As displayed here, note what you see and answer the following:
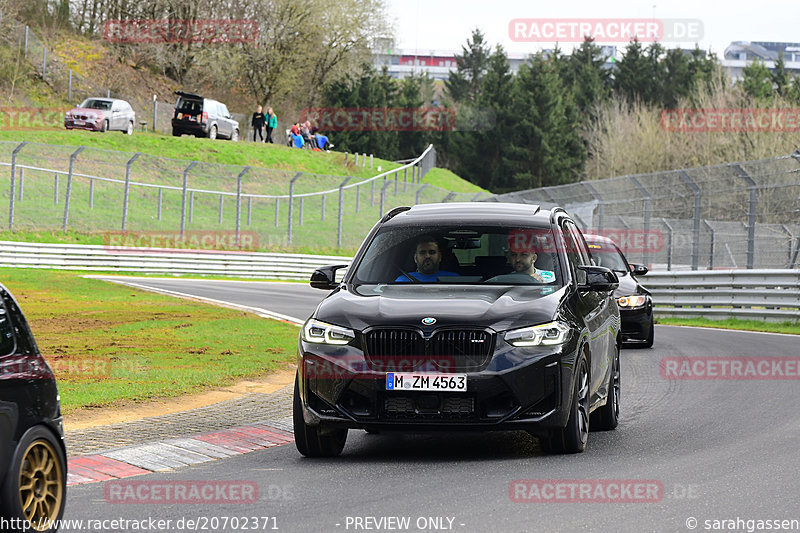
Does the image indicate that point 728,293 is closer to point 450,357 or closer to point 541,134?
point 450,357

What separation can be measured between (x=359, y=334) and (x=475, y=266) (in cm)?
156

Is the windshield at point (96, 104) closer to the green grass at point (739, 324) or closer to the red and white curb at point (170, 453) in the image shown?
the green grass at point (739, 324)

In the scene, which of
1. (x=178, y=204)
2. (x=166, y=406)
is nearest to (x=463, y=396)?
(x=166, y=406)

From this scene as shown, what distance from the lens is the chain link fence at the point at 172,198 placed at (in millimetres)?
36344

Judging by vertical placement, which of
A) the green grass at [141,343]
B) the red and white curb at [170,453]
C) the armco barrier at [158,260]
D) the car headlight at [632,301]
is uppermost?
the car headlight at [632,301]

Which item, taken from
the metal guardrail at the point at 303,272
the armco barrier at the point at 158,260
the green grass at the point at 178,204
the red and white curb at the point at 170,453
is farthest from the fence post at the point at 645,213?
the red and white curb at the point at 170,453

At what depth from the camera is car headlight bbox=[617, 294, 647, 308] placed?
58.9 feet

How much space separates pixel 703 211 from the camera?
93.2 ft

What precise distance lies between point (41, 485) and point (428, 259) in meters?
4.20

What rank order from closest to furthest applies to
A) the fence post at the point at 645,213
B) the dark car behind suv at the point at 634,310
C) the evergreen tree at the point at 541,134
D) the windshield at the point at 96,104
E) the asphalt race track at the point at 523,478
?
the asphalt race track at the point at 523,478 < the dark car behind suv at the point at 634,310 < the fence post at the point at 645,213 < the windshield at the point at 96,104 < the evergreen tree at the point at 541,134

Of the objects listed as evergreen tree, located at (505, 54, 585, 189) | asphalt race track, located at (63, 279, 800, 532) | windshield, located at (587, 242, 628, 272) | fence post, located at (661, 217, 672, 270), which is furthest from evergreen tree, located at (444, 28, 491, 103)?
asphalt race track, located at (63, 279, 800, 532)

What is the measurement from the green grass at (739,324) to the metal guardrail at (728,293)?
13 cm

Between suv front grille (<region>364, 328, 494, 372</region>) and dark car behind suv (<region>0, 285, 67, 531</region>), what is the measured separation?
2.53 metres

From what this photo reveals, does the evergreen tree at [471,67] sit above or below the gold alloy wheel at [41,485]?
above
